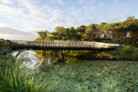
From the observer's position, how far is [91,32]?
44.1 metres

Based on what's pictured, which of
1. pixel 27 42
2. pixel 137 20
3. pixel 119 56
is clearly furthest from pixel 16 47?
pixel 137 20

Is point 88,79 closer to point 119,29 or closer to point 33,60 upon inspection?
point 33,60

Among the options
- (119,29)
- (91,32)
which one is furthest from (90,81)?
(91,32)

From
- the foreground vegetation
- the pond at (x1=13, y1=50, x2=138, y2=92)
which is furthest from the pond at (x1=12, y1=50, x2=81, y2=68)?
the foreground vegetation

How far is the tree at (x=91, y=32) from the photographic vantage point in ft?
141

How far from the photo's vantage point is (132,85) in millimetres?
6633

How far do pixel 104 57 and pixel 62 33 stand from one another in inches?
768

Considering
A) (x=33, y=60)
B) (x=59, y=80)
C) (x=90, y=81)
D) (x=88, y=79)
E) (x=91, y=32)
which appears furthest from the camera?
(x=91, y=32)

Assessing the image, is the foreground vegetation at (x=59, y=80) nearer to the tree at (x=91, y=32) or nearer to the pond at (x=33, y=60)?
the pond at (x=33, y=60)

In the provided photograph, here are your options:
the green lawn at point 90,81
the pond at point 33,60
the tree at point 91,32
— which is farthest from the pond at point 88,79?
the tree at point 91,32

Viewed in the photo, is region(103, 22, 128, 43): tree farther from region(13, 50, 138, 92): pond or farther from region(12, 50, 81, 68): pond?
region(13, 50, 138, 92): pond

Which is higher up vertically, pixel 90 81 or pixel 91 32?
pixel 91 32

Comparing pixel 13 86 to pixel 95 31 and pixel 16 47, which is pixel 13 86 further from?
pixel 95 31

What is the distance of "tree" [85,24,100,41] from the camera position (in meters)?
42.9
